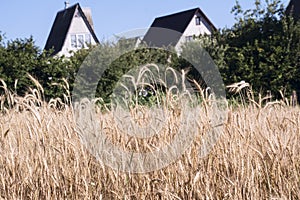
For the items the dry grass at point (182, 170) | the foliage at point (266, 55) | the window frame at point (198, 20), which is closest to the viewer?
the dry grass at point (182, 170)

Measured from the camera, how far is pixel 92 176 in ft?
9.14

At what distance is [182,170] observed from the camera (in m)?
2.56

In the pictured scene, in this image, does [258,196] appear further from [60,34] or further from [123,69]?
[60,34]

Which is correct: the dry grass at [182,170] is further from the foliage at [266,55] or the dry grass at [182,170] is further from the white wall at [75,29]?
the white wall at [75,29]

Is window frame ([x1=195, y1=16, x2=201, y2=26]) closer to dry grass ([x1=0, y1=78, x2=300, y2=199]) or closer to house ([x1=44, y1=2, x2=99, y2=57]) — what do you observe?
house ([x1=44, y1=2, x2=99, y2=57])

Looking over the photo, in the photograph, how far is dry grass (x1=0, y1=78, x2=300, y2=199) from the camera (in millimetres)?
2559

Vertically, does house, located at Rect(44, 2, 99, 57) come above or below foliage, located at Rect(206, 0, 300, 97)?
above

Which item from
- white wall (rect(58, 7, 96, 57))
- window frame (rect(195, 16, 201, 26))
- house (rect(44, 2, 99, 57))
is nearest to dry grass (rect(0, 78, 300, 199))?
house (rect(44, 2, 99, 57))

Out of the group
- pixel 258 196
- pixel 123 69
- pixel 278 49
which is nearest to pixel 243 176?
pixel 258 196

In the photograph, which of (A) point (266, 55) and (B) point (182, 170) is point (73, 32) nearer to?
(A) point (266, 55)

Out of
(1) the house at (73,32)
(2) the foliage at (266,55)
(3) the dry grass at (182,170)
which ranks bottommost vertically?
(3) the dry grass at (182,170)

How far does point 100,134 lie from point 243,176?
95 cm

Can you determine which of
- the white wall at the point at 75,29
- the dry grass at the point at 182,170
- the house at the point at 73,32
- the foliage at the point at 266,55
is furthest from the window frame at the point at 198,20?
the dry grass at the point at 182,170

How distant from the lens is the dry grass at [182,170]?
2.56 metres
